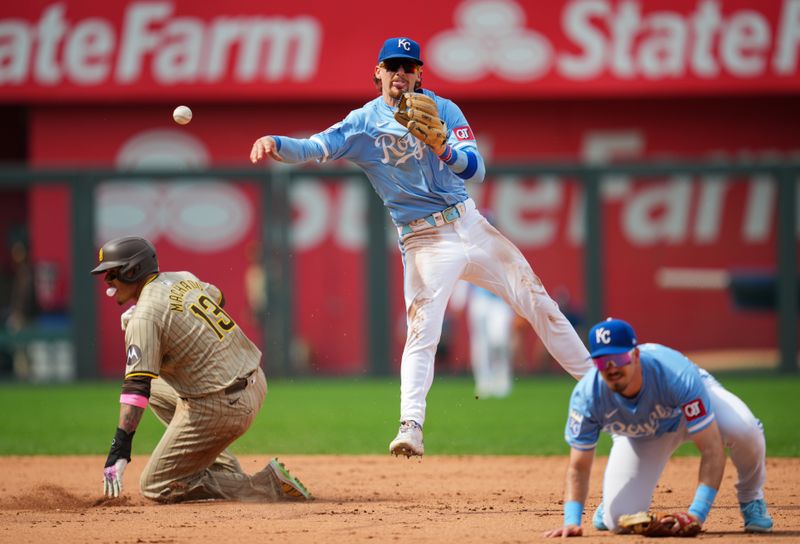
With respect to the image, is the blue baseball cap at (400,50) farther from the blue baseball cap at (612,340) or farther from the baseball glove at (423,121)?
the blue baseball cap at (612,340)

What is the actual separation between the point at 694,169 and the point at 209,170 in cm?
630

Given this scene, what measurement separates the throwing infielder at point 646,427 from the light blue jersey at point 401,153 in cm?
180

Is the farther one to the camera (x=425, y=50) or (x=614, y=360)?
(x=425, y=50)

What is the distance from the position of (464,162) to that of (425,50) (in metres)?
11.1

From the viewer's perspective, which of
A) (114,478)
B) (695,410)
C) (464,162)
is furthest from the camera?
(464,162)

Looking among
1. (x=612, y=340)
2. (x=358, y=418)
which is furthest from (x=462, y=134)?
(x=358, y=418)

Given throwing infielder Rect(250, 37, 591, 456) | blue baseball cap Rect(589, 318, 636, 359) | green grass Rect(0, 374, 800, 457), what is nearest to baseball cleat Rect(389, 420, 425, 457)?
throwing infielder Rect(250, 37, 591, 456)

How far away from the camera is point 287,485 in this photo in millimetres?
7180

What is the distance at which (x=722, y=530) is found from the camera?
233 inches

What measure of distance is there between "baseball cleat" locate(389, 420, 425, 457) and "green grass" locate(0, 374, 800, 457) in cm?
304

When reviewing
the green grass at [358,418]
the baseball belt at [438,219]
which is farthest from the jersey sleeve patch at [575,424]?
the green grass at [358,418]

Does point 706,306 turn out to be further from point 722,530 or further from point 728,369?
point 722,530

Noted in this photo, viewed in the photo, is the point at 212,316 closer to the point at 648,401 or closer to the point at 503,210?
the point at 648,401

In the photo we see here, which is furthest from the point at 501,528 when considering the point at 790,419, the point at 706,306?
the point at 706,306
